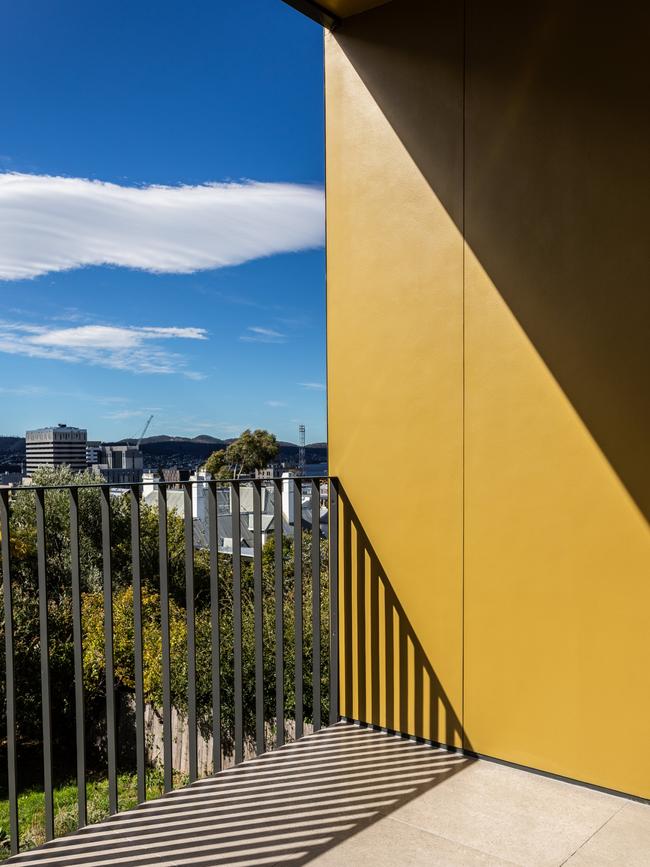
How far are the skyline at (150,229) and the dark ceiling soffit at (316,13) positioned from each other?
2898cm

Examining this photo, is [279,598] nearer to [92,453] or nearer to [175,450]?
[92,453]

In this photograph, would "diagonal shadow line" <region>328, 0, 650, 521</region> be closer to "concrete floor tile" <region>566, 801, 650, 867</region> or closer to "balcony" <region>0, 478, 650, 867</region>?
"concrete floor tile" <region>566, 801, 650, 867</region>

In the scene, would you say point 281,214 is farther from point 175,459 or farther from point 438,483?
point 438,483

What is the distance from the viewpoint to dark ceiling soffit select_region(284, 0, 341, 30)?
2.78 m

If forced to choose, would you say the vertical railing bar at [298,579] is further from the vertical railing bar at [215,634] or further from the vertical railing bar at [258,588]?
the vertical railing bar at [215,634]

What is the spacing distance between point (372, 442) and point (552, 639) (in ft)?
3.18

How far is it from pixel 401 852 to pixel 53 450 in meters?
18.6

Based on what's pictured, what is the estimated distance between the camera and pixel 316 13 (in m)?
2.87

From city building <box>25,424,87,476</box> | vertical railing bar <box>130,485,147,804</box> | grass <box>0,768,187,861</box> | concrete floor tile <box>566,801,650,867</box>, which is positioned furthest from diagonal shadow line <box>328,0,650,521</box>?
city building <box>25,424,87,476</box>

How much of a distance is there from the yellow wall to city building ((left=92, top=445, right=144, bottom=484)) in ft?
52.6

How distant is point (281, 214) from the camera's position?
31203 mm

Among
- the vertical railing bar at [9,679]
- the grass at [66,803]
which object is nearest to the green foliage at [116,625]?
the grass at [66,803]

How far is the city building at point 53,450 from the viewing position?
1816 centimetres

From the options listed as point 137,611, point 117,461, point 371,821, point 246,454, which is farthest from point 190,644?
point 246,454
